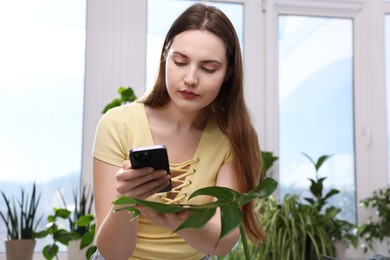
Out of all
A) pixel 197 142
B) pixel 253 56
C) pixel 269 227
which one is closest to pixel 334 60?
pixel 253 56

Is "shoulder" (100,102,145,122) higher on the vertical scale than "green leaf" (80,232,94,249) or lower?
higher

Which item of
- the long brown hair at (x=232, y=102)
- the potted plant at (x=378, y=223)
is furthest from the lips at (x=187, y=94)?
the potted plant at (x=378, y=223)

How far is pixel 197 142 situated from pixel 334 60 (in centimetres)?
300

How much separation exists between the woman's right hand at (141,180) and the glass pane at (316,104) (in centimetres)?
322

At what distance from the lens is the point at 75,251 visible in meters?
3.33

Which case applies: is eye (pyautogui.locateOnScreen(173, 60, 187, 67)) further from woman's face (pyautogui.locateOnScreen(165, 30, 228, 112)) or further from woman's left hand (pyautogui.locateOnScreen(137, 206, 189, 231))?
woman's left hand (pyautogui.locateOnScreen(137, 206, 189, 231))

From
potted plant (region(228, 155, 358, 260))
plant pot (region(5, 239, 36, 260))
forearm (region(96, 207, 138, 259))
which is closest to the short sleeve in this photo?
forearm (region(96, 207, 138, 259))

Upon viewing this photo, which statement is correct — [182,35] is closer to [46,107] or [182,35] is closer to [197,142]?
[197,142]

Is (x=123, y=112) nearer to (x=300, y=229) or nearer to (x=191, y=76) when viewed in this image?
(x=191, y=76)

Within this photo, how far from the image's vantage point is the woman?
1.29 m

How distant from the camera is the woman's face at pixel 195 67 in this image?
4.18ft

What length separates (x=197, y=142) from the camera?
1.58 m

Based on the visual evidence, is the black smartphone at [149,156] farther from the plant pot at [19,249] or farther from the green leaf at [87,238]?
the plant pot at [19,249]

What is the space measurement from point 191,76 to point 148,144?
308 millimetres
